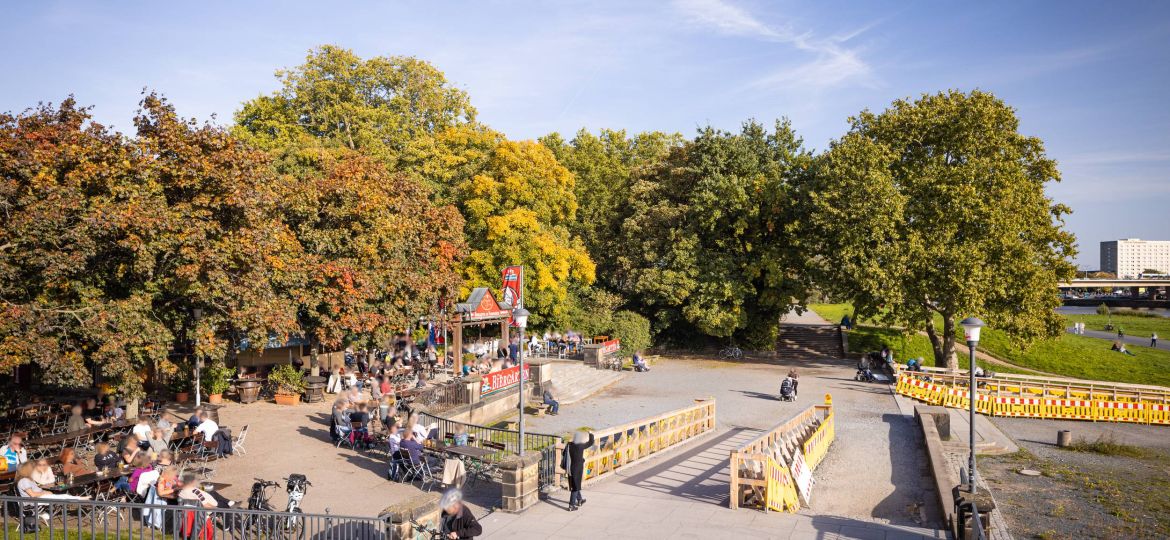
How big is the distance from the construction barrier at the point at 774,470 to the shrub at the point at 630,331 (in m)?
19.8

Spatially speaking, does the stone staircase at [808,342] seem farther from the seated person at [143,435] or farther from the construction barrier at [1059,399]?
the seated person at [143,435]

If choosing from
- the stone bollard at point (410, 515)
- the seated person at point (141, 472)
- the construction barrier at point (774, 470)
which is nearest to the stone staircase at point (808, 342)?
the construction barrier at point (774, 470)

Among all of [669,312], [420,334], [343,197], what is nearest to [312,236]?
[343,197]

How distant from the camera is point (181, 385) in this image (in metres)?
21.4

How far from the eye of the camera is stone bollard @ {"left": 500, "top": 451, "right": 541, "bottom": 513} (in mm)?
11875

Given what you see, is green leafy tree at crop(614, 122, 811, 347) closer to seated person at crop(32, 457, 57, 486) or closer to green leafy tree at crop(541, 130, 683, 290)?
green leafy tree at crop(541, 130, 683, 290)

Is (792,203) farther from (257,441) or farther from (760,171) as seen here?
(257,441)

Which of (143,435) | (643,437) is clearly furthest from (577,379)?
(143,435)

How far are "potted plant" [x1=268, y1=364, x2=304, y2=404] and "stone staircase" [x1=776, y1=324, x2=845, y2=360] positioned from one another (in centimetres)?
2618

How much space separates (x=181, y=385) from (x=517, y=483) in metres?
14.8

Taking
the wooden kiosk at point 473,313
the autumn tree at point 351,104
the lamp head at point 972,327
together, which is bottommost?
the wooden kiosk at point 473,313

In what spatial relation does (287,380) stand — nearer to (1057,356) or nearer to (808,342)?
(808,342)

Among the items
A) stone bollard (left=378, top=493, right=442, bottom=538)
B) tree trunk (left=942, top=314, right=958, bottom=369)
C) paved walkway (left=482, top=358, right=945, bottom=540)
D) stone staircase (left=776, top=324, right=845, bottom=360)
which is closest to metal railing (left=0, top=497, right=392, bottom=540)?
stone bollard (left=378, top=493, right=442, bottom=538)

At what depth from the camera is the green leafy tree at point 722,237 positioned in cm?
3669
